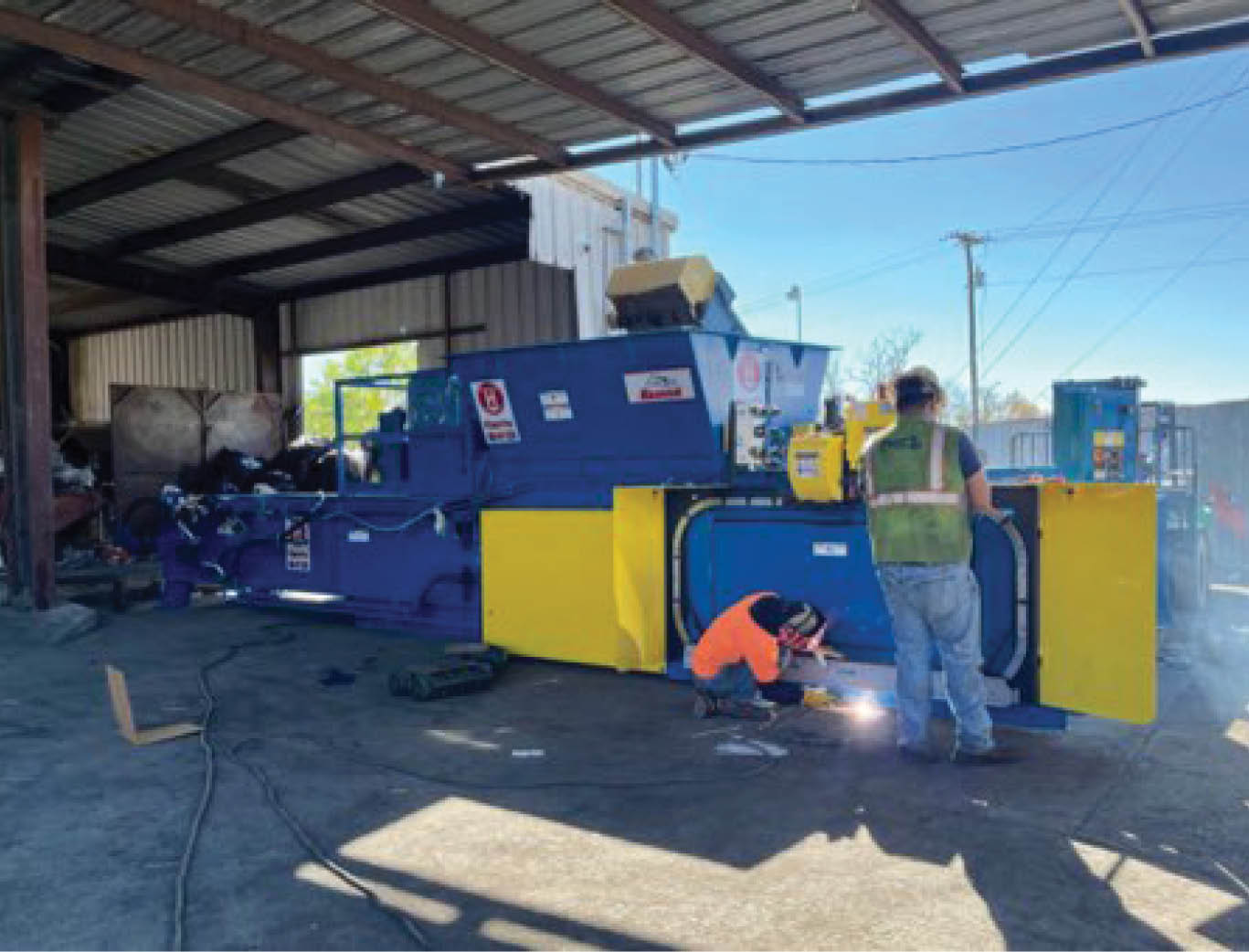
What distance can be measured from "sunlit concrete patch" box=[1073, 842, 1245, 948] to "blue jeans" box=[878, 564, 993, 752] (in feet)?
3.55

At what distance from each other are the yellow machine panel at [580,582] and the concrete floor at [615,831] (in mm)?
568

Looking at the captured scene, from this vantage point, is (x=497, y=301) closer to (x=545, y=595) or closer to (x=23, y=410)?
(x=23, y=410)

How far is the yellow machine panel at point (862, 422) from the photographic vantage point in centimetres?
527

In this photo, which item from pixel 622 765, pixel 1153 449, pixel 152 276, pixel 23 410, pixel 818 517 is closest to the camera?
pixel 622 765

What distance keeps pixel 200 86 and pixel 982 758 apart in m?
7.06

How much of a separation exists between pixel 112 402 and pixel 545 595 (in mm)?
7519

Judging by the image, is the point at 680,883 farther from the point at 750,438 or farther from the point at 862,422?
the point at 750,438

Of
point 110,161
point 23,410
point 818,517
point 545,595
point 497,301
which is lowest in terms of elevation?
point 545,595

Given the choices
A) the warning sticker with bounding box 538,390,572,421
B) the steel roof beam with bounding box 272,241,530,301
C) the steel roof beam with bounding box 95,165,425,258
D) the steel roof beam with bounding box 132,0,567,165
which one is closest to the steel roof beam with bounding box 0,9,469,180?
the steel roof beam with bounding box 132,0,567,165

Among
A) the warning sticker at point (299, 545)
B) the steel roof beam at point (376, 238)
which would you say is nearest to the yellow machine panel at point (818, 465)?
the warning sticker at point (299, 545)

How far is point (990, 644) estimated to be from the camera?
4.98 meters

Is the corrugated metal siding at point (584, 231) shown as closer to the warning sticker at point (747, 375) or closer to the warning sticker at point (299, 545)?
the warning sticker at point (299, 545)

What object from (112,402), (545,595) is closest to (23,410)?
(112,402)

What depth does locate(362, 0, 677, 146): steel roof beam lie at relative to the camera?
19.9ft
